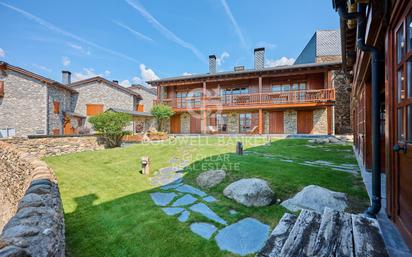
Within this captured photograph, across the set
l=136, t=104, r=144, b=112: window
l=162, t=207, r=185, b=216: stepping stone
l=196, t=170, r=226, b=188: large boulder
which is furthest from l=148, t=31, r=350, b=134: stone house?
l=162, t=207, r=185, b=216: stepping stone

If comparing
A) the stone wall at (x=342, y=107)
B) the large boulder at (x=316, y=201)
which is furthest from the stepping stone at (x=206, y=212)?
the stone wall at (x=342, y=107)

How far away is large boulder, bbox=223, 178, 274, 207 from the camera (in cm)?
319

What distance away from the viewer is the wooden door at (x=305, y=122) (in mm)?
14250

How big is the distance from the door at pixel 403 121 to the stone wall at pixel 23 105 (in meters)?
21.3

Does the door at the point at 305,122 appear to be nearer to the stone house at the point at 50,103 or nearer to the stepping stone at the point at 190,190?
the stepping stone at the point at 190,190

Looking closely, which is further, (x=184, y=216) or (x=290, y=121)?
(x=290, y=121)

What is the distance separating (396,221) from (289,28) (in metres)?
15.1

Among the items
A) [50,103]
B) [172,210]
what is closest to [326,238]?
[172,210]

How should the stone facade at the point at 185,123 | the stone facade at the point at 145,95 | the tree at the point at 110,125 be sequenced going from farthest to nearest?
the stone facade at the point at 145,95 < the stone facade at the point at 185,123 < the tree at the point at 110,125

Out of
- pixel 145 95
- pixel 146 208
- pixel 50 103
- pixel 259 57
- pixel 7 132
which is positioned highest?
pixel 259 57

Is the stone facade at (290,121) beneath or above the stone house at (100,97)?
beneath

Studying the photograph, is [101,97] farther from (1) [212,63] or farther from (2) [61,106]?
(1) [212,63]

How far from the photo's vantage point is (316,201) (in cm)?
294

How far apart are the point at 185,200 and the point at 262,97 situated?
1308 cm
